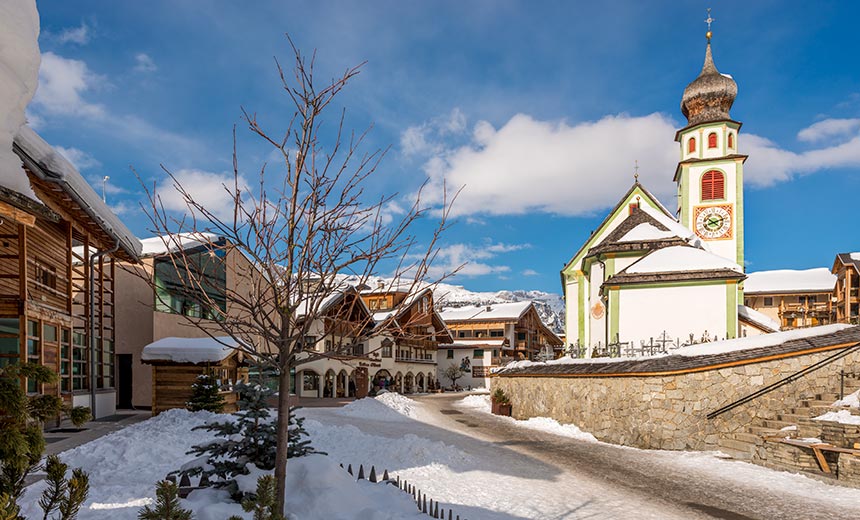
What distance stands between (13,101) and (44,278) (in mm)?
14059

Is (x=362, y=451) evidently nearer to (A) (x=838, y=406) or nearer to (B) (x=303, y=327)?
(B) (x=303, y=327)

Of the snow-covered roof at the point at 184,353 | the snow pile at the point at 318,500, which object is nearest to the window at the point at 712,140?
the snow-covered roof at the point at 184,353

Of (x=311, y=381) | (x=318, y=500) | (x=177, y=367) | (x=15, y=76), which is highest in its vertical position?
(x=15, y=76)

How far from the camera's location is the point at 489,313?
210ft

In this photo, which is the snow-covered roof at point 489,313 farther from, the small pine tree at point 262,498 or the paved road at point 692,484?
the small pine tree at point 262,498

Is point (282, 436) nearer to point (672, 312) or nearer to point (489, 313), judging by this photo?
point (672, 312)

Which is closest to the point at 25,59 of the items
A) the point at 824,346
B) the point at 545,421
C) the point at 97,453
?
the point at 97,453

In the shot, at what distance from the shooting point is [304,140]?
519 cm

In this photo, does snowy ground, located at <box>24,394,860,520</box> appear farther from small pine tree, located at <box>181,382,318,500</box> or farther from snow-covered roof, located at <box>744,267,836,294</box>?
snow-covered roof, located at <box>744,267,836,294</box>

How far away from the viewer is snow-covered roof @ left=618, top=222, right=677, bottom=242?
29141 mm

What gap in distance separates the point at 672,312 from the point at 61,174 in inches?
904

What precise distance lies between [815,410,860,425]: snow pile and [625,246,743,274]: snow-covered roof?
40.8 feet

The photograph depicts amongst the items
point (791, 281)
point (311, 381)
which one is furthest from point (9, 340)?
point (791, 281)

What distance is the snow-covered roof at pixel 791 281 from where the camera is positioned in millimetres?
53656
